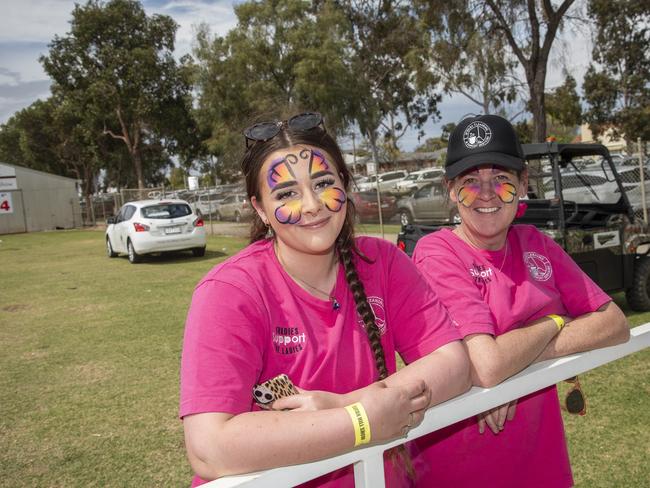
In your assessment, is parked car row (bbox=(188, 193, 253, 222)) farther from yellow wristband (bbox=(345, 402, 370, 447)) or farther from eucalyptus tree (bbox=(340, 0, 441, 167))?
yellow wristband (bbox=(345, 402, 370, 447))

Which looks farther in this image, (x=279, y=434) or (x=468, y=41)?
(x=468, y=41)

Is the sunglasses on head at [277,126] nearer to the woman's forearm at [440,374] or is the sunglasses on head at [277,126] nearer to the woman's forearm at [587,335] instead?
the woman's forearm at [440,374]

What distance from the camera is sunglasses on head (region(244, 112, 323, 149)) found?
1.61 metres

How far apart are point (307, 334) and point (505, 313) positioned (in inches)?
29.4

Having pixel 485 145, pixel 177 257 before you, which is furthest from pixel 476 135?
pixel 177 257

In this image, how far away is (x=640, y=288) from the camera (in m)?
6.19

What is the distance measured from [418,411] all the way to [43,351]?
618 centimetres

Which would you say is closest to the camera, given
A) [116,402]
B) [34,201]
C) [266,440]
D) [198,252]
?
[266,440]

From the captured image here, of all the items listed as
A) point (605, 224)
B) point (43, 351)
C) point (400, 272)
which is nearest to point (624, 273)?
point (605, 224)

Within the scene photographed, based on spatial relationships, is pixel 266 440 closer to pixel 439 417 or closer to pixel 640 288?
pixel 439 417

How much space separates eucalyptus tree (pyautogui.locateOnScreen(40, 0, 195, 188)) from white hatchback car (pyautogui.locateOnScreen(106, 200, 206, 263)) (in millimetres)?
17232

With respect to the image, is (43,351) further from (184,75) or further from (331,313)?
(184,75)

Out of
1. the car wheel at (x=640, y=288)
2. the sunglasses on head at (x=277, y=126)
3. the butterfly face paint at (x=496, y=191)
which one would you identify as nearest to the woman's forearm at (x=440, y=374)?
the butterfly face paint at (x=496, y=191)

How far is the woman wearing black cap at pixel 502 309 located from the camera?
1.75 meters
